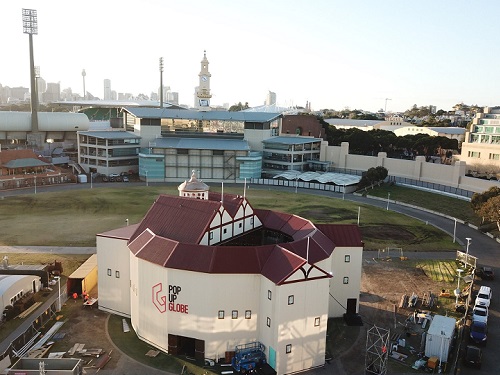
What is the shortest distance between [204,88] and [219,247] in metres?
111

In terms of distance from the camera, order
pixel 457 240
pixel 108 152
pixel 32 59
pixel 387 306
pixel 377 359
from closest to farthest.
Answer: pixel 377 359, pixel 387 306, pixel 457 240, pixel 108 152, pixel 32 59

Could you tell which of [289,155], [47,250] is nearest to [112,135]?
[289,155]

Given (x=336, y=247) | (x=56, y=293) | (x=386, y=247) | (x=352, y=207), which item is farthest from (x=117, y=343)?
(x=352, y=207)

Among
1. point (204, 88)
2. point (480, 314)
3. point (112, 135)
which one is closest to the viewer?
point (480, 314)

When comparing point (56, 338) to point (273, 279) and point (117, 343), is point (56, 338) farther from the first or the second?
point (273, 279)

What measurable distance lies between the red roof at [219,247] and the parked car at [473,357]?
10.4m

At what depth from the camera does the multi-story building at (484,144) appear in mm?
90250

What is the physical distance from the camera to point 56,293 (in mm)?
39125

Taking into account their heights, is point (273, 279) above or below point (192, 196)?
below

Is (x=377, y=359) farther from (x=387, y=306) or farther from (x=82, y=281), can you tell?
(x=82, y=281)

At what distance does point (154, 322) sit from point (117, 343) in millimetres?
3366

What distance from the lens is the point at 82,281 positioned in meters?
38.3

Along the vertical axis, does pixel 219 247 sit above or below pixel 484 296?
above

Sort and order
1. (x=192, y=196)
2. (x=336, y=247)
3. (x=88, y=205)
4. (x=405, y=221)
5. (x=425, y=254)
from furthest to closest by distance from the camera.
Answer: (x=88, y=205), (x=405, y=221), (x=425, y=254), (x=192, y=196), (x=336, y=247)
